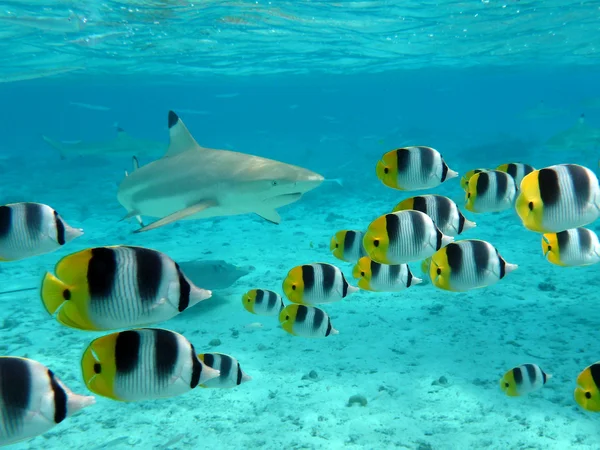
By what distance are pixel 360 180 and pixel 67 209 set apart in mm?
16181

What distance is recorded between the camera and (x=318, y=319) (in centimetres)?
463

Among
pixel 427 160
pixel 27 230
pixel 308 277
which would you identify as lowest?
pixel 308 277

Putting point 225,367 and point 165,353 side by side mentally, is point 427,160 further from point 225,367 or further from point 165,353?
point 225,367

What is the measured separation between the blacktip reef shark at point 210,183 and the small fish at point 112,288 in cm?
277

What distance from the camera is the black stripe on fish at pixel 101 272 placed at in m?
2.01

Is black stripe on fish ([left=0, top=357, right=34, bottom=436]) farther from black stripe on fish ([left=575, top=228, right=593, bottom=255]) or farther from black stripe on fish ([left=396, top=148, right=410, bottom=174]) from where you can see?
black stripe on fish ([left=575, top=228, right=593, bottom=255])

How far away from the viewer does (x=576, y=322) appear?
25.8 ft

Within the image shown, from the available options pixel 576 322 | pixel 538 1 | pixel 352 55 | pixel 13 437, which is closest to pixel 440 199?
pixel 13 437

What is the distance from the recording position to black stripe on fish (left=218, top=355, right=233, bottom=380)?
155 inches

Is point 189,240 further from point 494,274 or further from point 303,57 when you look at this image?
point 303,57

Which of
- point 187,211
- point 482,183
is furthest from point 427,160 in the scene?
point 187,211

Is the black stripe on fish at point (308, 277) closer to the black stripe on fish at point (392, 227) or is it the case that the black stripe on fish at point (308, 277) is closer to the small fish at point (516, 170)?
the black stripe on fish at point (392, 227)

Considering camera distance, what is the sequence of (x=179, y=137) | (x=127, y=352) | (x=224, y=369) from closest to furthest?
(x=127, y=352) → (x=224, y=369) → (x=179, y=137)

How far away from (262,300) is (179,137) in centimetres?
313
